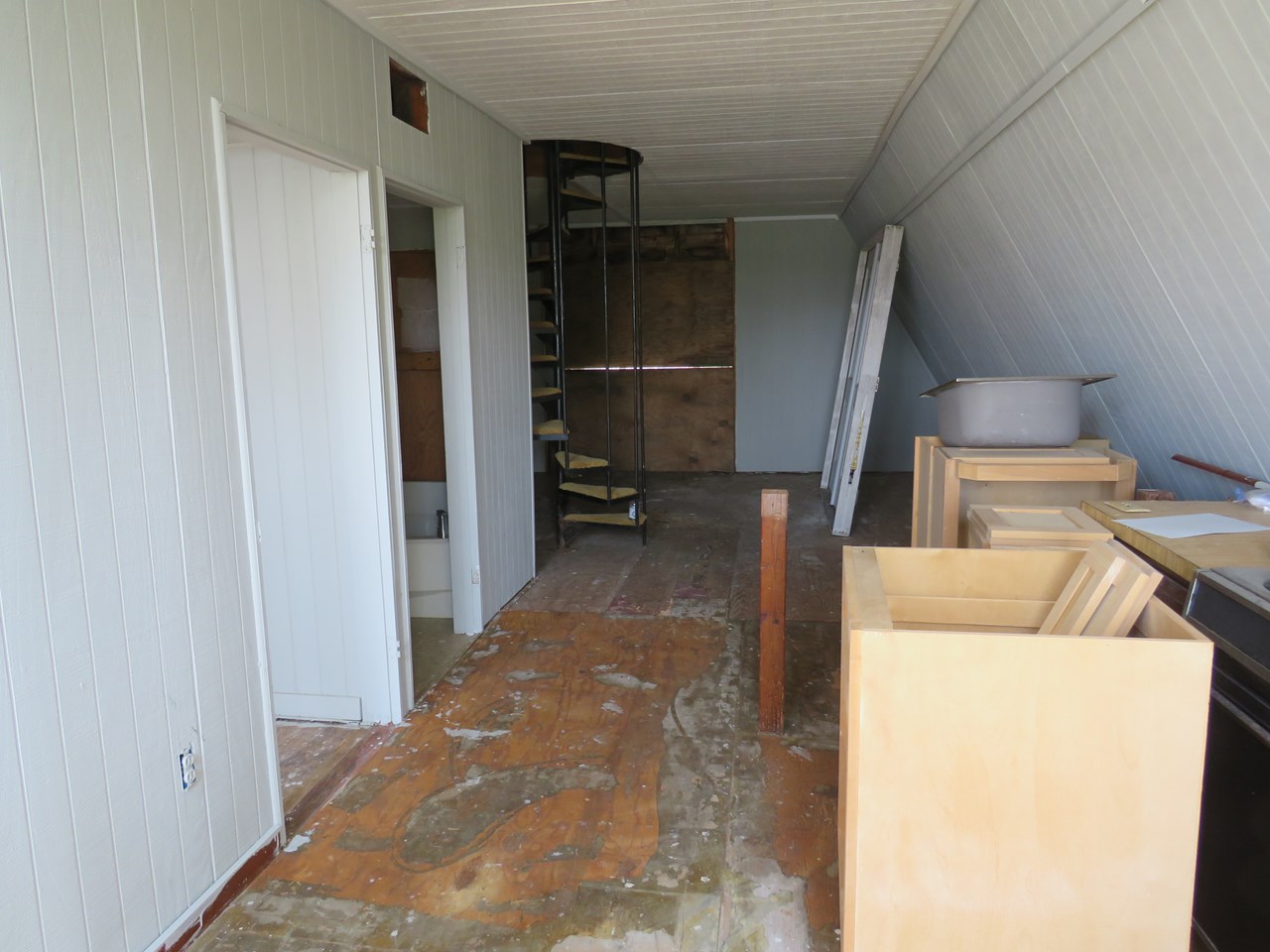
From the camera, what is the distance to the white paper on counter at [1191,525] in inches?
80.4

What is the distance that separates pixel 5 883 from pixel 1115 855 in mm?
1944

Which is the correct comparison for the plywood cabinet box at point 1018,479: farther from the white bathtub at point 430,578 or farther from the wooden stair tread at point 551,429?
the wooden stair tread at point 551,429

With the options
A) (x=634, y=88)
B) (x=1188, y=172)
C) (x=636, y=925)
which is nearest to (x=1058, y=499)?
(x=1188, y=172)

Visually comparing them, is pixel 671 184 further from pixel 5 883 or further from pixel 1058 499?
pixel 5 883

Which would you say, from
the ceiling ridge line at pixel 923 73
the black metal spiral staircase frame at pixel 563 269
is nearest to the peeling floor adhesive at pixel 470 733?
the black metal spiral staircase frame at pixel 563 269

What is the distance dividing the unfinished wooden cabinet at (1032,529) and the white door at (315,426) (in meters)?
1.99

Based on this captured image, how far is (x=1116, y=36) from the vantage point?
2094 mm

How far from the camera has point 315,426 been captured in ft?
10.1

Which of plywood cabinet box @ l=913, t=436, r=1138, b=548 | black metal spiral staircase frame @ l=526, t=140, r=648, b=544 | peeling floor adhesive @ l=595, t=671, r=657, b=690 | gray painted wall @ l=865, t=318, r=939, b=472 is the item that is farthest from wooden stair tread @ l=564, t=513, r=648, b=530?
gray painted wall @ l=865, t=318, r=939, b=472

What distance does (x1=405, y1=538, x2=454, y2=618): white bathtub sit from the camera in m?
4.42

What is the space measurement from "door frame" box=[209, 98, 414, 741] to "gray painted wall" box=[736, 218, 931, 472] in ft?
18.1

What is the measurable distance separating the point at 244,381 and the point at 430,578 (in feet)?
7.67

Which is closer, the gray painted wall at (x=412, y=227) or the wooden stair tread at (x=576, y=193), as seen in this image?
the gray painted wall at (x=412, y=227)

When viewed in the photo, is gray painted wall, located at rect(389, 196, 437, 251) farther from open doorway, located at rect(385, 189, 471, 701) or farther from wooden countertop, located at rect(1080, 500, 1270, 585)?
wooden countertop, located at rect(1080, 500, 1270, 585)
